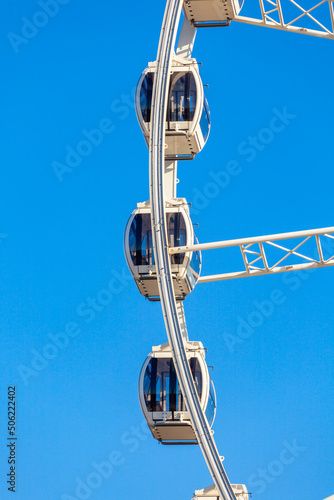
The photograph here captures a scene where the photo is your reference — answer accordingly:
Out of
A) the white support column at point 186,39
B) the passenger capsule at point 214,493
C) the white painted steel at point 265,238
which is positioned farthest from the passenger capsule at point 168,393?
the white support column at point 186,39

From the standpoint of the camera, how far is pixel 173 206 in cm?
3319

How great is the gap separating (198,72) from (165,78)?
108 cm

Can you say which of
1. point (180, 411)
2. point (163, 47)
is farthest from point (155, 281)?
point (163, 47)

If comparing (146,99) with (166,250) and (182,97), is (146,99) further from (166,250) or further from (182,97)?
(166,250)

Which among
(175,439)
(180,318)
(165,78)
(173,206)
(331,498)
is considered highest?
(165,78)

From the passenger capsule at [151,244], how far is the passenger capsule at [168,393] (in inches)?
58.3

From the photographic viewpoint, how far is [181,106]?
33.4m

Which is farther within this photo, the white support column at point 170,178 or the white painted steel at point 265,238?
the white support column at point 170,178

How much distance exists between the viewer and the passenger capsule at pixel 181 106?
33344 mm

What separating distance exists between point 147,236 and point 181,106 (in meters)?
2.93

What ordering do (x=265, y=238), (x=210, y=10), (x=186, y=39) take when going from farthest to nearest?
1. (x=186, y=39)
2. (x=210, y=10)
3. (x=265, y=238)

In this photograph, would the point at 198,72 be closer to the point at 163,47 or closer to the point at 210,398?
the point at 163,47

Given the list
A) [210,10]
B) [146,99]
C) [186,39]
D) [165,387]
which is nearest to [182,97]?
[146,99]

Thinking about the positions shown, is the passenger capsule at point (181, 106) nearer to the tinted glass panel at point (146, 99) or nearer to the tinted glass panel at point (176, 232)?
the tinted glass panel at point (146, 99)
